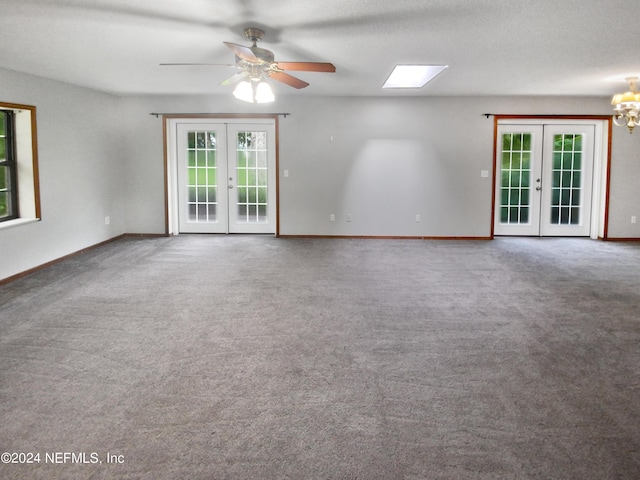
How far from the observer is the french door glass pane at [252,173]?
8.52 meters

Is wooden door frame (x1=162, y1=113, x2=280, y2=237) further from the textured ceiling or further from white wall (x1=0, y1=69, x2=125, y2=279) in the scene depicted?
the textured ceiling

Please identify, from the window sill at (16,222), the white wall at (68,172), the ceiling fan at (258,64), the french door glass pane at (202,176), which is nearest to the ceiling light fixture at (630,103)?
Answer: the ceiling fan at (258,64)

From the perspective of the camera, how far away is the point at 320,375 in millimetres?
3076

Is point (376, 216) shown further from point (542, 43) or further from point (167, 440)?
point (167, 440)

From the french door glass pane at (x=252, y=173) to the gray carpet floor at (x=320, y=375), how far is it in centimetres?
291

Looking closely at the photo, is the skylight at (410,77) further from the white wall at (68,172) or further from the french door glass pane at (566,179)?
the white wall at (68,172)

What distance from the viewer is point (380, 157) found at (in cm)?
830

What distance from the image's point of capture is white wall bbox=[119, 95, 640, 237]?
818 centimetres

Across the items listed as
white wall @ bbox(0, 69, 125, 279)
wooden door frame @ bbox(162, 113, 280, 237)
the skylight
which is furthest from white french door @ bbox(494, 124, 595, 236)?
white wall @ bbox(0, 69, 125, 279)

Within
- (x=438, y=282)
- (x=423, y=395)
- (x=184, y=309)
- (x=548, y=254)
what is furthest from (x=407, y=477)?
(x=548, y=254)

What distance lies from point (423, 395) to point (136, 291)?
3.32 meters

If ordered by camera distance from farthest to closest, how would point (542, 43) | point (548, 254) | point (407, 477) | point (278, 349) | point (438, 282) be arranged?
point (548, 254) < point (438, 282) < point (542, 43) < point (278, 349) < point (407, 477)

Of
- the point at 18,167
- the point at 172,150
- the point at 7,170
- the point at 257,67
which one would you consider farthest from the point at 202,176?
the point at 257,67

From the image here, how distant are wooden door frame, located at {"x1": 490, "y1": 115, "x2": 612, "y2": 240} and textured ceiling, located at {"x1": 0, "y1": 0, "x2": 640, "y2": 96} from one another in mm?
1722
